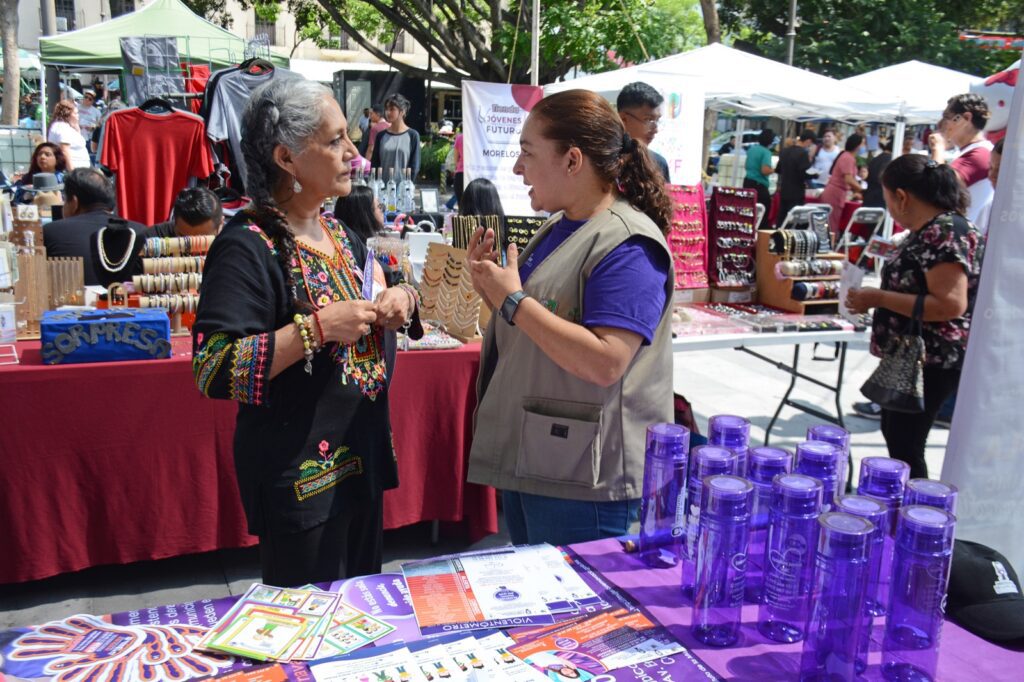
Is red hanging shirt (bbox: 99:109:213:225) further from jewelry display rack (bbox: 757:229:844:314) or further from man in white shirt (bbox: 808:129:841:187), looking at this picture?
man in white shirt (bbox: 808:129:841:187)

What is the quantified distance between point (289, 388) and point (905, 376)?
2.39m

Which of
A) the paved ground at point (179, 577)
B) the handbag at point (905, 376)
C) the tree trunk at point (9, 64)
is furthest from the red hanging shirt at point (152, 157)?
the tree trunk at point (9, 64)

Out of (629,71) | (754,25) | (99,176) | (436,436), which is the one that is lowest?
(436,436)

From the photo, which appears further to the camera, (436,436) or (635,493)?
(436,436)

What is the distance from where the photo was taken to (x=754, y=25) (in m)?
29.1

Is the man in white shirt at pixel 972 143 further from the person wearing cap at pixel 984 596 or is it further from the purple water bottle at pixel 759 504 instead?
the purple water bottle at pixel 759 504

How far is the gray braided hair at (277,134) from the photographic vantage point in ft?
5.52

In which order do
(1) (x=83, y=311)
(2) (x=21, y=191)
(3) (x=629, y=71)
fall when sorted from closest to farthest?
(1) (x=83, y=311), (2) (x=21, y=191), (3) (x=629, y=71)

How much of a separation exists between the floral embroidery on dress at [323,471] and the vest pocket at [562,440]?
387 mm

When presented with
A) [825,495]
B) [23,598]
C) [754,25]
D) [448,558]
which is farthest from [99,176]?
[754,25]

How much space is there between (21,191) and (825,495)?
784 centimetres

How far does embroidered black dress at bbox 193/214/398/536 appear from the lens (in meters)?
1.61

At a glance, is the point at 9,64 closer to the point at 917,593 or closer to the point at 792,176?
the point at 792,176

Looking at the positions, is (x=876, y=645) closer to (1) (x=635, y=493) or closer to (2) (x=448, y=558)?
(1) (x=635, y=493)
